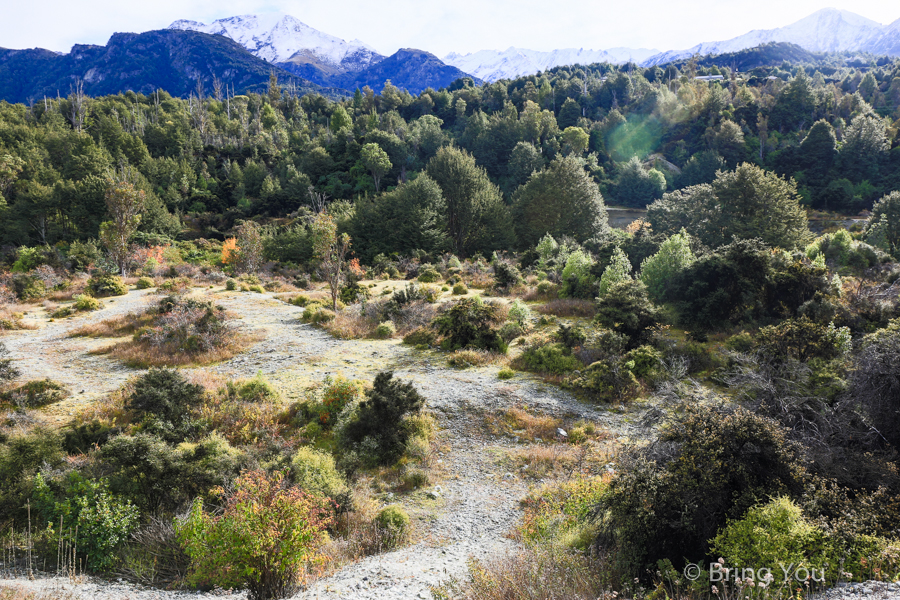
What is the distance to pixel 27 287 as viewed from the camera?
78.3 feet

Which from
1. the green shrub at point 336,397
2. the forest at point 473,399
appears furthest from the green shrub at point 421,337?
the green shrub at point 336,397

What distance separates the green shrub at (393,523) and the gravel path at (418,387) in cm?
29

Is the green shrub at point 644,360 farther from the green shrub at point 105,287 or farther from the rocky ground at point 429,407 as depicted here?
the green shrub at point 105,287

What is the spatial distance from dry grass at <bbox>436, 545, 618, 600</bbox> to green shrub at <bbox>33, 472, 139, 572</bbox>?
5181 mm

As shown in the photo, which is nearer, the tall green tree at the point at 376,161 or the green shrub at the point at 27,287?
the green shrub at the point at 27,287

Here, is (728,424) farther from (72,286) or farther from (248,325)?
(72,286)

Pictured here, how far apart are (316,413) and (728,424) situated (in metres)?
8.97

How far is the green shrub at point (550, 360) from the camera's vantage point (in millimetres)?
13676

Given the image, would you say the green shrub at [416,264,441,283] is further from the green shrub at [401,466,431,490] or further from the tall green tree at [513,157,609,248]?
the green shrub at [401,466,431,490]

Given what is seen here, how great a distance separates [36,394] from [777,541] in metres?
15.8

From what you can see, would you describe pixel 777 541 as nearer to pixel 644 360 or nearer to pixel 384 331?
pixel 644 360

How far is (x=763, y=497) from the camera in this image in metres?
5.55

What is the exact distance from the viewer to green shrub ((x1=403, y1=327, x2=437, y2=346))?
54.4ft

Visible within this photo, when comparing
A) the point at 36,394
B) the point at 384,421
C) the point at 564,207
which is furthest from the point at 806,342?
the point at 564,207
